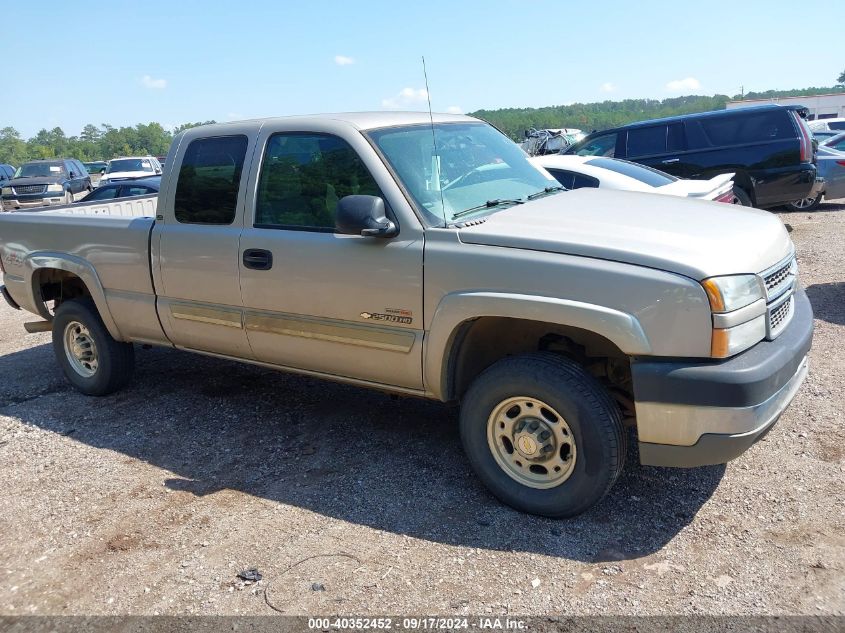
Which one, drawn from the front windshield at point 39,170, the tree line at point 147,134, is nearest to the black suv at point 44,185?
the front windshield at point 39,170

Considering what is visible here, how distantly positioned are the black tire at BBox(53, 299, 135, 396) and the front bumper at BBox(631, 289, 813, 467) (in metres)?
4.03

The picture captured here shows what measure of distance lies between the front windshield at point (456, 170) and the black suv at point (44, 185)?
A: 1840 centimetres

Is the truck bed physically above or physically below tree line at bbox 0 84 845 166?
below

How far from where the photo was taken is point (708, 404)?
10.0 feet

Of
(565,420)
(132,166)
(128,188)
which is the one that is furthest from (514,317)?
(132,166)

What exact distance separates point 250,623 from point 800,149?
1080 cm

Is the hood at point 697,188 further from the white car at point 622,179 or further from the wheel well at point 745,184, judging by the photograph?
the wheel well at point 745,184

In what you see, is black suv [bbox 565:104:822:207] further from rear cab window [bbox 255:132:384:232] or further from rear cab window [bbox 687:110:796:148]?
rear cab window [bbox 255:132:384:232]

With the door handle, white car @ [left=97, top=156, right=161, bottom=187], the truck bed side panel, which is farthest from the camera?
white car @ [left=97, top=156, right=161, bottom=187]

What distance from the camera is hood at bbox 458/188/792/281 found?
3178mm

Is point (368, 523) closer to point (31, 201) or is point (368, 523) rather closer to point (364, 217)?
point (364, 217)

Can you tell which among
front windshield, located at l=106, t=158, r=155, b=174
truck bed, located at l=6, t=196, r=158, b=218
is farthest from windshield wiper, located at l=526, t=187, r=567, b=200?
front windshield, located at l=106, t=158, r=155, b=174

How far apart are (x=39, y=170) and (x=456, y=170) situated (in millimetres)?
21198

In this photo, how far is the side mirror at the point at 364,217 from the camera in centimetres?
365
